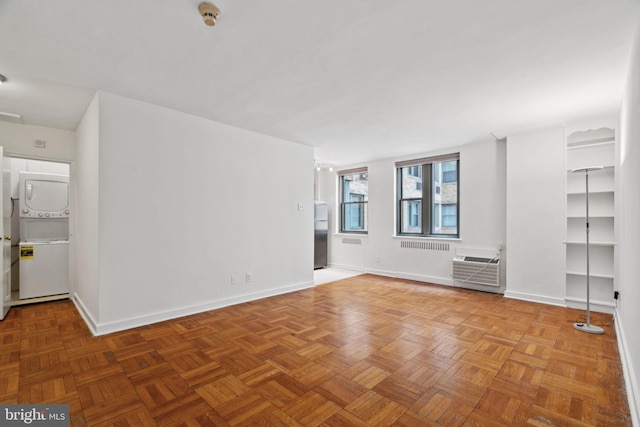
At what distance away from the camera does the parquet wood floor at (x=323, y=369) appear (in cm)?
181

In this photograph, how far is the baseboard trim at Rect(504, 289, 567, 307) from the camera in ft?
13.2

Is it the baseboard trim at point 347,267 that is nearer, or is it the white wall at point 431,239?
the white wall at point 431,239

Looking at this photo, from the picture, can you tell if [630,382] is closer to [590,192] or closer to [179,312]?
[590,192]

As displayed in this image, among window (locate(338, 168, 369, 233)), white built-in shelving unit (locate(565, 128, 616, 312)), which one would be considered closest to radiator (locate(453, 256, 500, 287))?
white built-in shelving unit (locate(565, 128, 616, 312))

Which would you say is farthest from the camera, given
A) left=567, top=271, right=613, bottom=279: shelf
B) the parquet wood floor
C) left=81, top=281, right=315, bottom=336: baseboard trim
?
left=567, top=271, right=613, bottom=279: shelf

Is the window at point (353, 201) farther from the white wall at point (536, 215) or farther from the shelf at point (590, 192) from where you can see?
the shelf at point (590, 192)

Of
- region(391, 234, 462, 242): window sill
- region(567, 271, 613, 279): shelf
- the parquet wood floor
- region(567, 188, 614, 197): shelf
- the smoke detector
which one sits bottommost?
the parquet wood floor

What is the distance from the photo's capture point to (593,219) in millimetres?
3881

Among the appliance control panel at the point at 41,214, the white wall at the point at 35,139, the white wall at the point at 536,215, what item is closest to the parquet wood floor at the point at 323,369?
the white wall at the point at 536,215

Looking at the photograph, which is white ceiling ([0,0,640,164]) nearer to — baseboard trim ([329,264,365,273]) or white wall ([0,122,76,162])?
white wall ([0,122,76,162])

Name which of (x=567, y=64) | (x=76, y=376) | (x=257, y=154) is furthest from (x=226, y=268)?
(x=567, y=64)

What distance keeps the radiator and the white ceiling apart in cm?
215

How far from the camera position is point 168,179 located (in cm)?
348
